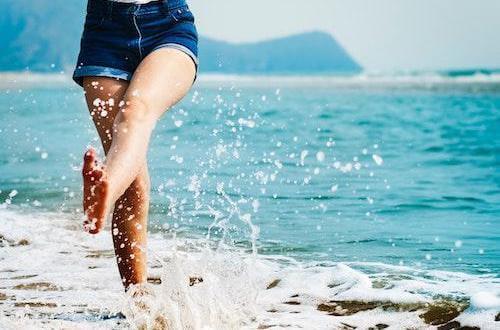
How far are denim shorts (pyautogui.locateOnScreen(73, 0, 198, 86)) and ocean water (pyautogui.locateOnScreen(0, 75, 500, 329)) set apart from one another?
424 millimetres

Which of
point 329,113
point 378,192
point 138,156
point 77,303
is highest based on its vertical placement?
point 138,156

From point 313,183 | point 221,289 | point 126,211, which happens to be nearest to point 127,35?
point 126,211

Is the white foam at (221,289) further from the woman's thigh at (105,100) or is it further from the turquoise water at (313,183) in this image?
the woman's thigh at (105,100)

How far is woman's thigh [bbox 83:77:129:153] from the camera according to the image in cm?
308

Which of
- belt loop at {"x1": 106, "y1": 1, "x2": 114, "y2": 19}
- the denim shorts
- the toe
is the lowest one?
the toe

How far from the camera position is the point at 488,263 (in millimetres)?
4406

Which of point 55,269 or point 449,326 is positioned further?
point 55,269

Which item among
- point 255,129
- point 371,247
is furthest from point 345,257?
point 255,129

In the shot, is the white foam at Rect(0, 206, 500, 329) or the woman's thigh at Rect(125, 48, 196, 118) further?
the white foam at Rect(0, 206, 500, 329)

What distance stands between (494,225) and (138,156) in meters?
3.67

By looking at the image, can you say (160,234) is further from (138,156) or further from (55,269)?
(138,156)

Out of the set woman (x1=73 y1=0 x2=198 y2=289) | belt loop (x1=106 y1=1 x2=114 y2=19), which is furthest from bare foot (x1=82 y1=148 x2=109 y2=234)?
belt loop (x1=106 y1=1 x2=114 y2=19)

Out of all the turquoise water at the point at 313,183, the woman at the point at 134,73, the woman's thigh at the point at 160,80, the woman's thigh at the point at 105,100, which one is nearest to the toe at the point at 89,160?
the woman at the point at 134,73

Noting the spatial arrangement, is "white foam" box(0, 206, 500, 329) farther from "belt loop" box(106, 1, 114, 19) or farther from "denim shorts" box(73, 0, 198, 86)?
"belt loop" box(106, 1, 114, 19)
